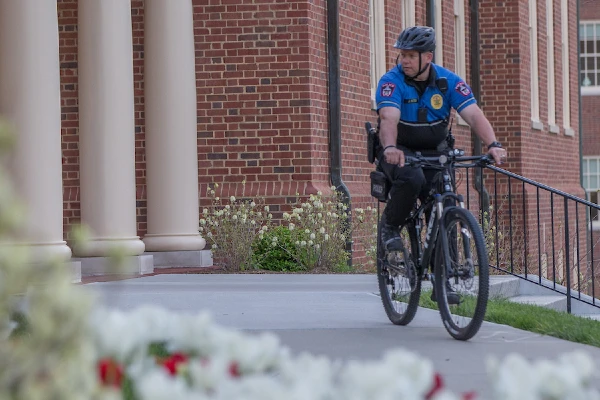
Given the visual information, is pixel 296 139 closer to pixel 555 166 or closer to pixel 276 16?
pixel 276 16

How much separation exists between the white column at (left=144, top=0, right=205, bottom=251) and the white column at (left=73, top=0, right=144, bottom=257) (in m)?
0.76

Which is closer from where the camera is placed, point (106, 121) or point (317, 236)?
point (106, 121)

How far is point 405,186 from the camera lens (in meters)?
7.19

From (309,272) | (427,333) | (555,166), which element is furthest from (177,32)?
(555,166)

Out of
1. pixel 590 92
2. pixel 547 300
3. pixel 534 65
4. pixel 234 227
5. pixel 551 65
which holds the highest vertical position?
pixel 551 65

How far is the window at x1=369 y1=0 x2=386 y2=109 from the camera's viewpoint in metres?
16.5

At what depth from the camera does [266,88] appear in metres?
13.8

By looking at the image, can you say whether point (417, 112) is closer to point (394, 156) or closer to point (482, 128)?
point (482, 128)

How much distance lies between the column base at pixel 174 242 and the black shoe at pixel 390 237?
5.72 meters

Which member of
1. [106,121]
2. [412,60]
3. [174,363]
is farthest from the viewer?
[106,121]

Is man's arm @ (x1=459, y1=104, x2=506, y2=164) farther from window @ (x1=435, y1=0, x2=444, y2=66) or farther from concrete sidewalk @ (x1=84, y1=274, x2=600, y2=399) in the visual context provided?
window @ (x1=435, y1=0, x2=444, y2=66)

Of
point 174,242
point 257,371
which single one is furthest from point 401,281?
point 174,242

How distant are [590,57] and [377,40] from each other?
15807mm

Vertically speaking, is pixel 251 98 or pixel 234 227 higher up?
pixel 251 98
